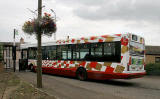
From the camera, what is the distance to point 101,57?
11594 millimetres

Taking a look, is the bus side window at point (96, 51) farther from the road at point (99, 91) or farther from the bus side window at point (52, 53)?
the bus side window at point (52, 53)

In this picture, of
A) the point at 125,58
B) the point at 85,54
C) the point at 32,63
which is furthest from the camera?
the point at 32,63

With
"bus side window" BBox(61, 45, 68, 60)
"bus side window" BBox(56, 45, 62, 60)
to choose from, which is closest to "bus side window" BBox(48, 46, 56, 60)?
"bus side window" BBox(56, 45, 62, 60)

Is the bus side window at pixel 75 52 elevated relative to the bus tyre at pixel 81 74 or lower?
elevated

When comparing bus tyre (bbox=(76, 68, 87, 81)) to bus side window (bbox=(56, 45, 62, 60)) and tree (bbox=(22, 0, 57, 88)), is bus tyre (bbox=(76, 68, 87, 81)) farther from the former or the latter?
tree (bbox=(22, 0, 57, 88))

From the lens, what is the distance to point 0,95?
23.4 feet

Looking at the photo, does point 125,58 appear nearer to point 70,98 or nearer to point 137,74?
point 137,74

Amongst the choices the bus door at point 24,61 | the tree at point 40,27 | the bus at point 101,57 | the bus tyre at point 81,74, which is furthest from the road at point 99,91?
the bus door at point 24,61

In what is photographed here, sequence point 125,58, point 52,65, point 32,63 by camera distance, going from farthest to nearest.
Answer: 1. point 32,63
2. point 52,65
3. point 125,58

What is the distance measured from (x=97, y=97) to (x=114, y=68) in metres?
3.57

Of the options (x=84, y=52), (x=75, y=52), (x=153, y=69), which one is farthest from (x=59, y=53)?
(x=153, y=69)

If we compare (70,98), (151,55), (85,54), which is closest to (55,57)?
(85,54)

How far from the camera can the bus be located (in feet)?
34.5

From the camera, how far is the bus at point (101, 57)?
10.5 metres
